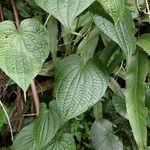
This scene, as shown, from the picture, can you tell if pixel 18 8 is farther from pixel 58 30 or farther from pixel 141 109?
pixel 141 109

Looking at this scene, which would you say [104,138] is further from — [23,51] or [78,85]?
[23,51]

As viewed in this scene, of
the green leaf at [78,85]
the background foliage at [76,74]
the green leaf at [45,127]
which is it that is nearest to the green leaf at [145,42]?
the background foliage at [76,74]

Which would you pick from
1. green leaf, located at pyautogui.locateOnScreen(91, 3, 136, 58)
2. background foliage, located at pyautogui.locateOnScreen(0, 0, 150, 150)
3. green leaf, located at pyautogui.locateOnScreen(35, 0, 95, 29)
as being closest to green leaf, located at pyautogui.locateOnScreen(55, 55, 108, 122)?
background foliage, located at pyautogui.locateOnScreen(0, 0, 150, 150)

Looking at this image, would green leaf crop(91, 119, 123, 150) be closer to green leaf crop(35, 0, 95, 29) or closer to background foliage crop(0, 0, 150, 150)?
background foliage crop(0, 0, 150, 150)

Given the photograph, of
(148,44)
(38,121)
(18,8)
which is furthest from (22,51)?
(18,8)

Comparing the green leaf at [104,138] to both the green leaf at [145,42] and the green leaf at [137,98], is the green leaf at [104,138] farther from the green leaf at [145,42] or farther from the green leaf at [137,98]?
the green leaf at [145,42]
